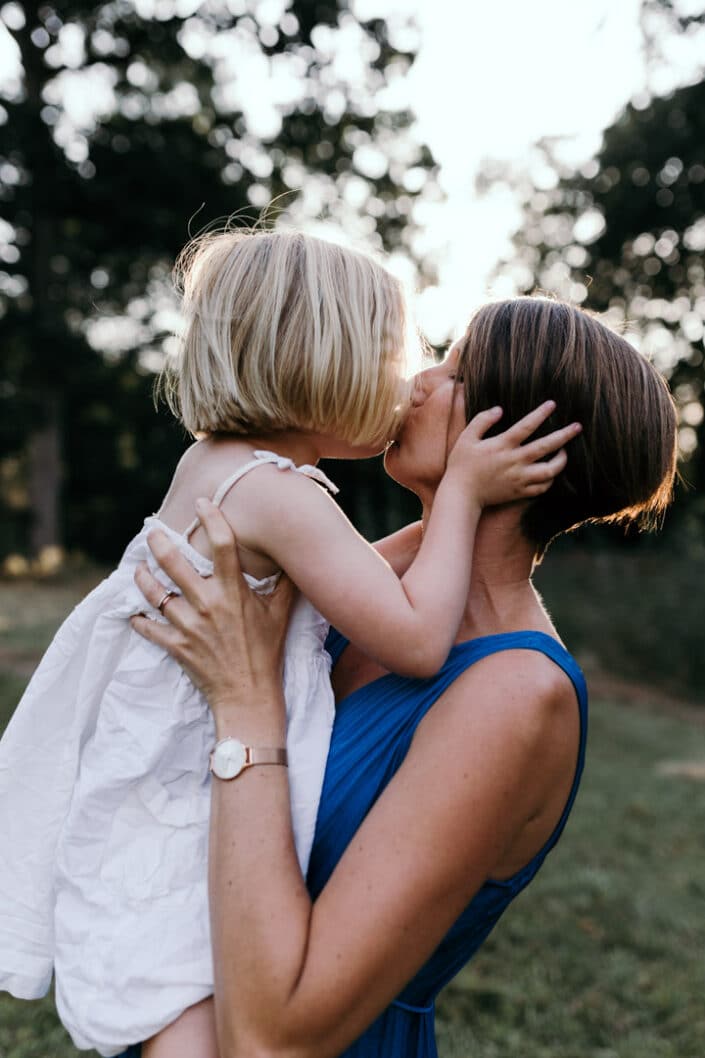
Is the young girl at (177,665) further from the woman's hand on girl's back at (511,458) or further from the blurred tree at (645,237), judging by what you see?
the blurred tree at (645,237)

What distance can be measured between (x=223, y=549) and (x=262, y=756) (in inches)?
14.5

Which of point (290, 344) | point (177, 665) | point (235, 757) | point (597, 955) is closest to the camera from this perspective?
point (235, 757)

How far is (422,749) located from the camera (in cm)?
165

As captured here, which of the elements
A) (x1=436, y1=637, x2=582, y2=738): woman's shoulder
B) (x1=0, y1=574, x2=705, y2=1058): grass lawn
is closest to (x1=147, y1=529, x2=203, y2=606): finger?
(x1=436, y1=637, x2=582, y2=738): woman's shoulder

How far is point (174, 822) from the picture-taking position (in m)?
1.81

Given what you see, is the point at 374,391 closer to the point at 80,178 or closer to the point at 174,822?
the point at 174,822

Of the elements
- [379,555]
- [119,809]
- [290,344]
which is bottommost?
[119,809]

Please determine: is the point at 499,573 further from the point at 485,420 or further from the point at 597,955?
the point at 597,955

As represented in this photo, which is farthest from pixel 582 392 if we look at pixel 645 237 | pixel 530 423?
pixel 645 237

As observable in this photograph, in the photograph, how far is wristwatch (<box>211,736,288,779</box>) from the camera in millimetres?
1659

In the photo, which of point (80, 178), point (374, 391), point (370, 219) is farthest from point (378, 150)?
point (374, 391)

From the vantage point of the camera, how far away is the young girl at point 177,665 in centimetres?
175

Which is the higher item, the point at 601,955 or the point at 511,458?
the point at 511,458

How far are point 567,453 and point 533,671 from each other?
0.44 metres
